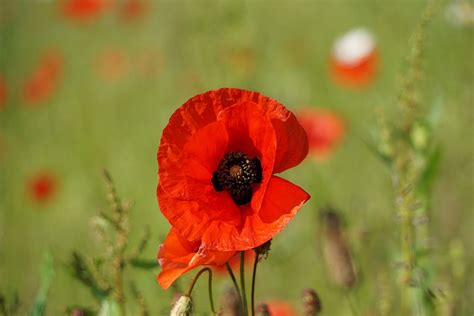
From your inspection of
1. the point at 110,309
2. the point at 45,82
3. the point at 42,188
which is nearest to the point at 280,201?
the point at 110,309

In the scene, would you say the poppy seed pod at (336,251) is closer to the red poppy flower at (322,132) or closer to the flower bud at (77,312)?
the flower bud at (77,312)

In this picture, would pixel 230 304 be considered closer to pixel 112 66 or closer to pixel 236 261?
pixel 236 261

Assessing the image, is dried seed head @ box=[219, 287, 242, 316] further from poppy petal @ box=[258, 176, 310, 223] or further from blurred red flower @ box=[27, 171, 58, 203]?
blurred red flower @ box=[27, 171, 58, 203]

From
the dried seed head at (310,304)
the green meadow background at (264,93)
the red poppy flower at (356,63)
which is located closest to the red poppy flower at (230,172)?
the dried seed head at (310,304)

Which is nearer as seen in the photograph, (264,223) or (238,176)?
(264,223)

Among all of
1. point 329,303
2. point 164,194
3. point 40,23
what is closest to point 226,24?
point 329,303

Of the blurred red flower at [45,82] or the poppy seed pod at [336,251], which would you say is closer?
the poppy seed pod at [336,251]

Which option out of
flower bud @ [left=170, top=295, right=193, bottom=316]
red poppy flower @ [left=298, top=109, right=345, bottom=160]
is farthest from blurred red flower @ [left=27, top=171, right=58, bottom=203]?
flower bud @ [left=170, top=295, right=193, bottom=316]
